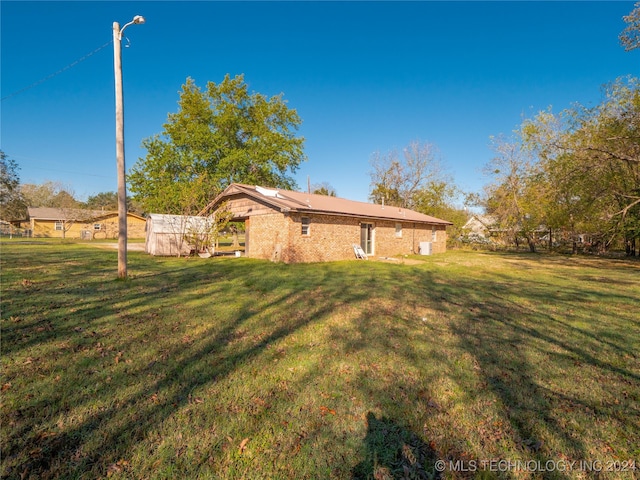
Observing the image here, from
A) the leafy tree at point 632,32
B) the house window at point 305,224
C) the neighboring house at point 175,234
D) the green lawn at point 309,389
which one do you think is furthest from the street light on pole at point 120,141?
the leafy tree at point 632,32

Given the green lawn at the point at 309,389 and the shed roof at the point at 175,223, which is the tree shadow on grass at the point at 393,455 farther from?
the shed roof at the point at 175,223

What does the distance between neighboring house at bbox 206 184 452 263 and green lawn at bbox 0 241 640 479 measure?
8.36m

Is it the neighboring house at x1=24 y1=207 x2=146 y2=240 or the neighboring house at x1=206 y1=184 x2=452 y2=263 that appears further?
the neighboring house at x1=24 y1=207 x2=146 y2=240

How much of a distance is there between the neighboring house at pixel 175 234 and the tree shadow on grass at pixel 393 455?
57.0 feet

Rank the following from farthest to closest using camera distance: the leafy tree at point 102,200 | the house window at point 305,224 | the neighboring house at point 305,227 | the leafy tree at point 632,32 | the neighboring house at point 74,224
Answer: the leafy tree at point 102,200, the neighboring house at point 74,224, the house window at point 305,224, the neighboring house at point 305,227, the leafy tree at point 632,32

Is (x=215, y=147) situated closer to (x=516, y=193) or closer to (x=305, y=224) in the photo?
(x=305, y=224)

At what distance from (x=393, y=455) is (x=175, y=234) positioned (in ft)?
60.8

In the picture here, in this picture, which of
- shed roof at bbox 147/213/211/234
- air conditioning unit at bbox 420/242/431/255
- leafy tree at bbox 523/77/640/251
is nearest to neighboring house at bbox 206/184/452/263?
air conditioning unit at bbox 420/242/431/255

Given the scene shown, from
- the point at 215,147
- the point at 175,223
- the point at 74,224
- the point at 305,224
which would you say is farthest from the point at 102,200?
the point at 305,224

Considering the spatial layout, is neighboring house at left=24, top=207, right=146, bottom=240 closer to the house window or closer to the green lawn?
the house window

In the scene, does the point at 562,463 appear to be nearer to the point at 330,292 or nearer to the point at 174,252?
the point at 330,292

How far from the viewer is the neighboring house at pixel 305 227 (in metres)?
15.1

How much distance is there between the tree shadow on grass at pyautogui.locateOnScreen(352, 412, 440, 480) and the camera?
219cm

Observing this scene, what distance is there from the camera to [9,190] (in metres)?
35.3
